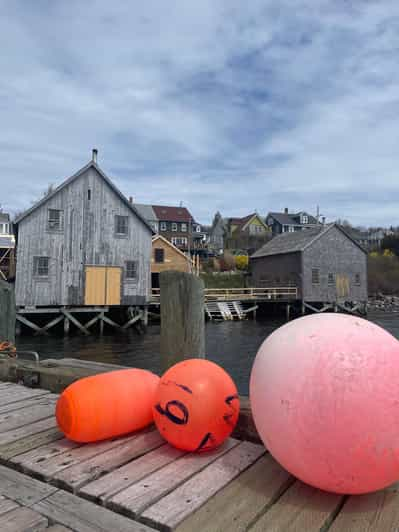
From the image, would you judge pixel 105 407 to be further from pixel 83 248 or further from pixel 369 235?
pixel 369 235

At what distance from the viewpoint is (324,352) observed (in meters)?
2.05

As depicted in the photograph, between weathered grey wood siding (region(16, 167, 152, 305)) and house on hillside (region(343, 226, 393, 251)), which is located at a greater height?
house on hillside (region(343, 226, 393, 251))

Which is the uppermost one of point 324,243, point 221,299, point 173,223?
point 173,223

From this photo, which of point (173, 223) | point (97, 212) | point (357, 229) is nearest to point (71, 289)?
point (97, 212)

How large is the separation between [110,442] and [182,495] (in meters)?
0.99

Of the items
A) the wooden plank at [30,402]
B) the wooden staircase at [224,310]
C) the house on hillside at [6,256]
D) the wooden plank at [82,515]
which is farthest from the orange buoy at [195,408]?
the wooden staircase at [224,310]

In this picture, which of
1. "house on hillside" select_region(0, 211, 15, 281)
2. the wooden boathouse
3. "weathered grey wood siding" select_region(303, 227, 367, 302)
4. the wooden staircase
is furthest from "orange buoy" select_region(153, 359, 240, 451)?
"weathered grey wood siding" select_region(303, 227, 367, 302)

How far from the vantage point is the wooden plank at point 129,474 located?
2207 millimetres

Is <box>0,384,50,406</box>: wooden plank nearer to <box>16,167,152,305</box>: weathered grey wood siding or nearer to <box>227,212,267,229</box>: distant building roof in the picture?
<box>16,167,152,305</box>: weathered grey wood siding

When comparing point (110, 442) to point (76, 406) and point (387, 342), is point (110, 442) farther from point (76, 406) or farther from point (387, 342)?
point (387, 342)

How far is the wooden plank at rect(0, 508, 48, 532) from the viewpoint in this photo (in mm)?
1866

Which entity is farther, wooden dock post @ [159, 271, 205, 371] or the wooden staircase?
the wooden staircase

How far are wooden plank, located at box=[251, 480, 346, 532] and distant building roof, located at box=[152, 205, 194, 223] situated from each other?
60.0 m

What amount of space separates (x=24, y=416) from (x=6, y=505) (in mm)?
1583
